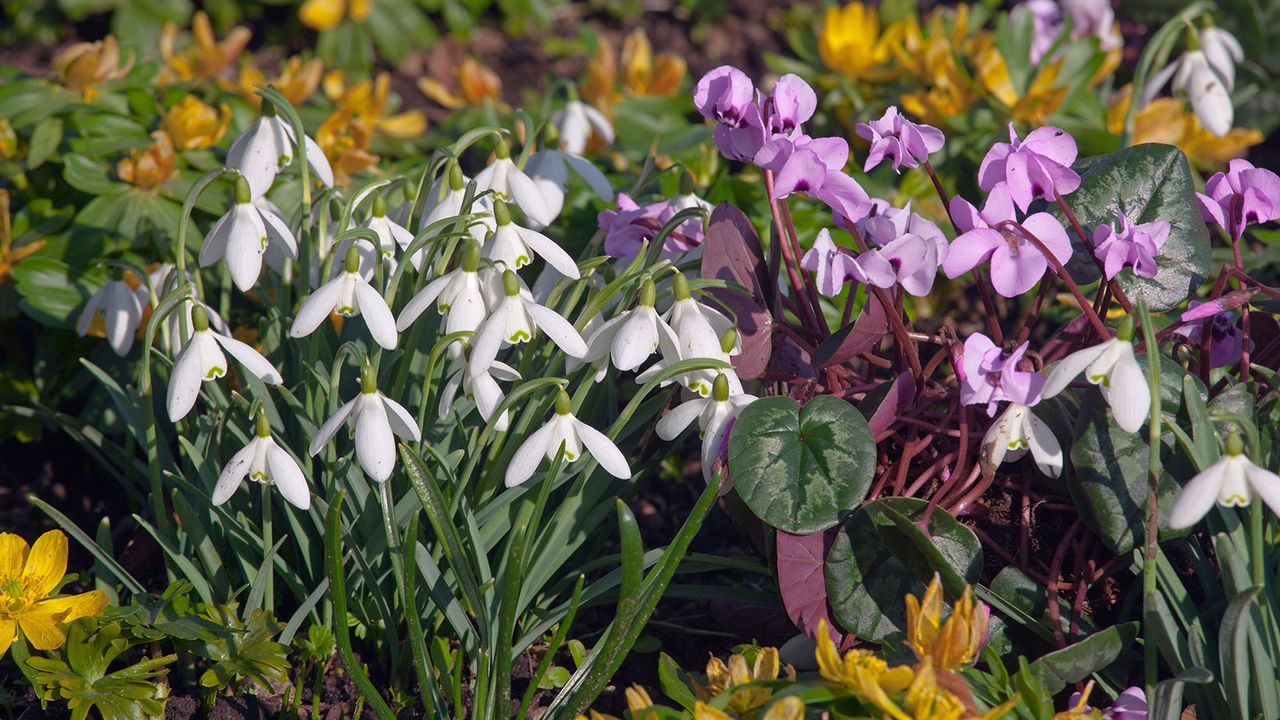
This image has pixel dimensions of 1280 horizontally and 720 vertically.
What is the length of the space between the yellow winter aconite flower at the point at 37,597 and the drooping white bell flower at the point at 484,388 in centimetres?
61

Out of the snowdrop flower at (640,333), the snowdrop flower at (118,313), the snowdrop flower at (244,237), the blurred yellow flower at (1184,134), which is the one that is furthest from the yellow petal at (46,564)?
the blurred yellow flower at (1184,134)

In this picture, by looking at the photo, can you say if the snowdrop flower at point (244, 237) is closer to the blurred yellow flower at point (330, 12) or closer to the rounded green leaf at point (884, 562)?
the rounded green leaf at point (884, 562)

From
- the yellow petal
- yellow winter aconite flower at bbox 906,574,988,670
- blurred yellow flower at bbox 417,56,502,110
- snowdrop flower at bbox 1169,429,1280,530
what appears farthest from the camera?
blurred yellow flower at bbox 417,56,502,110

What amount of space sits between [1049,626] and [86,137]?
2.07 m

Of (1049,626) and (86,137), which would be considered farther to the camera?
(86,137)

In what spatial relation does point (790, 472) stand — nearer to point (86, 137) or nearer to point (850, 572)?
point (850, 572)

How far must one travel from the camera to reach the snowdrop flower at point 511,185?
5.33 feet

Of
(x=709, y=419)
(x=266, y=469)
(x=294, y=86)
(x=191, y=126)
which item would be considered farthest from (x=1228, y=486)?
(x=294, y=86)

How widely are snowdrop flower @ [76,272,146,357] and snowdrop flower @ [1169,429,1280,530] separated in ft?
5.21

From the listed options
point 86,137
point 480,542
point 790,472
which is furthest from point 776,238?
point 86,137

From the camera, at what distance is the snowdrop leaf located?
5.23 ft

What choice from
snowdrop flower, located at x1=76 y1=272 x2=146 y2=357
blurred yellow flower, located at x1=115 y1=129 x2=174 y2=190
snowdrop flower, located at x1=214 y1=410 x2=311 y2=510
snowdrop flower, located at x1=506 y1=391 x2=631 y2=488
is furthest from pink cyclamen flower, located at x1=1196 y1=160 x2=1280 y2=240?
blurred yellow flower, located at x1=115 y1=129 x2=174 y2=190

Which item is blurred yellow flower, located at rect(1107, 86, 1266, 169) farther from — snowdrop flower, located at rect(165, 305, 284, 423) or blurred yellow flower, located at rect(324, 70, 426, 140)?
snowdrop flower, located at rect(165, 305, 284, 423)

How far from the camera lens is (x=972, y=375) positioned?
53.3 inches
